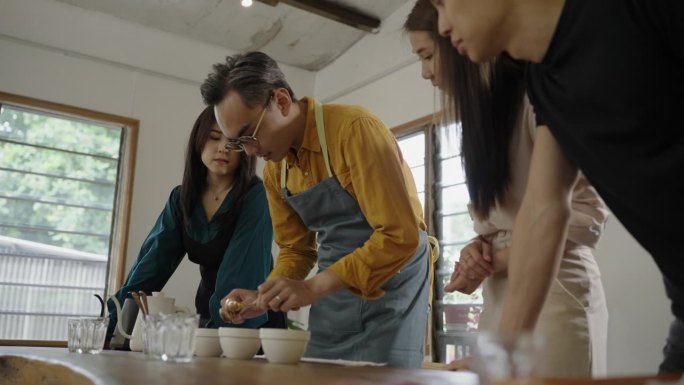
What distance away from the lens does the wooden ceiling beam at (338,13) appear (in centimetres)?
458

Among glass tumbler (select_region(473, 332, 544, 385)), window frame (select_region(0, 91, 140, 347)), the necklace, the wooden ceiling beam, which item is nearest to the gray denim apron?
the necklace

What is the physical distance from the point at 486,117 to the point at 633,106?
0.37 meters

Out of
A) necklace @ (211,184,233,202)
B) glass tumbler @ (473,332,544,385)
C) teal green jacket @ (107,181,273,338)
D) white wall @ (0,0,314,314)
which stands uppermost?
white wall @ (0,0,314,314)

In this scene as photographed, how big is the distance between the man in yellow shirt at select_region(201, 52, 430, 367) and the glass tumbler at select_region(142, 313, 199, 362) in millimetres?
288

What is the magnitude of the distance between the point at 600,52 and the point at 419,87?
3718 millimetres

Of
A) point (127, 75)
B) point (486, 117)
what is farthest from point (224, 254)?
point (127, 75)

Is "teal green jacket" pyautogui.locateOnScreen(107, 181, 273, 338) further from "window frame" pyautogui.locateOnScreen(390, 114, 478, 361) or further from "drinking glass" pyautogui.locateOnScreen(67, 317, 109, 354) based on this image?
"window frame" pyautogui.locateOnScreen(390, 114, 478, 361)

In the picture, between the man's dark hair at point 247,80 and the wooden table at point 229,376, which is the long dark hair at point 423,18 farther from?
the wooden table at point 229,376

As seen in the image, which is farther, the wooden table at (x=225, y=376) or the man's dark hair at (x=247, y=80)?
the man's dark hair at (x=247, y=80)

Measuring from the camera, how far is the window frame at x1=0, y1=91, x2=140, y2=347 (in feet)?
14.8

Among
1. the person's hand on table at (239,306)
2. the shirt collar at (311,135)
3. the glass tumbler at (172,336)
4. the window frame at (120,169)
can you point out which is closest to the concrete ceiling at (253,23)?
the window frame at (120,169)

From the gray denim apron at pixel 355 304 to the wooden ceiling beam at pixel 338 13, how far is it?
2967mm

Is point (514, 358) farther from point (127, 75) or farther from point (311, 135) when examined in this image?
point (127, 75)

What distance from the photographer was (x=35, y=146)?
4520 millimetres
